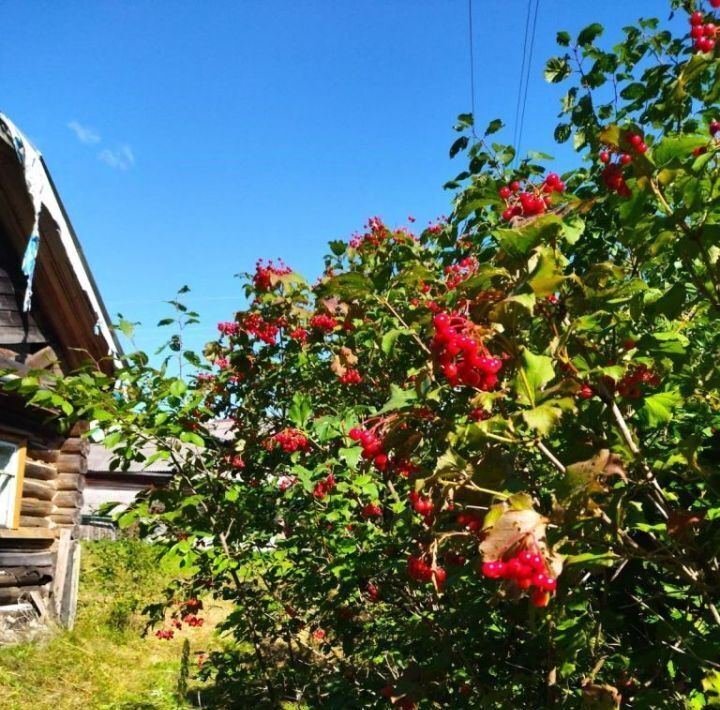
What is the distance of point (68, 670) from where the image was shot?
19.0 feet

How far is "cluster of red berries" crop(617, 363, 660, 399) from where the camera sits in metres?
1.65

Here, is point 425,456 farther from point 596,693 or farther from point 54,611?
point 54,611

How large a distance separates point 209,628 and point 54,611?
2328 millimetres

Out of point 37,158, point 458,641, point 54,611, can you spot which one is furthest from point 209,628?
point 458,641

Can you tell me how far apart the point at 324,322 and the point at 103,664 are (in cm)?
473

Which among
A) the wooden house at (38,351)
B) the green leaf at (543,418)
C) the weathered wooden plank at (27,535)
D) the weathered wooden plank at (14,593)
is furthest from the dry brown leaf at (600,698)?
the weathered wooden plank at (14,593)

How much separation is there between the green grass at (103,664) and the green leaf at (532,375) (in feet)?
12.0

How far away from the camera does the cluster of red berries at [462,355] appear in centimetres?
144

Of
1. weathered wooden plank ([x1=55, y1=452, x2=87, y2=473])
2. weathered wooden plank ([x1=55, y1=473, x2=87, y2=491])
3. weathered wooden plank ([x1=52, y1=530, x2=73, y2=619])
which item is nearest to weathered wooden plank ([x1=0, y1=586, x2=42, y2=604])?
weathered wooden plank ([x1=52, y1=530, x2=73, y2=619])

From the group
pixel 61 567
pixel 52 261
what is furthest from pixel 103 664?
pixel 52 261

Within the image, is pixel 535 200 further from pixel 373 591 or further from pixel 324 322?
pixel 373 591

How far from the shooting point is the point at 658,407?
164 cm

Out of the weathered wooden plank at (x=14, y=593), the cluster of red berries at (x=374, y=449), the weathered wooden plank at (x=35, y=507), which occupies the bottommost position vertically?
the weathered wooden plank at (x=14, y=593)

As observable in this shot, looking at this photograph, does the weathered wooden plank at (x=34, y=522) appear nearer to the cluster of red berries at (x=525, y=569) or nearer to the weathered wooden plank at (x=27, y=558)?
the weathered wooden plank at (x=27, y=558)
